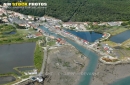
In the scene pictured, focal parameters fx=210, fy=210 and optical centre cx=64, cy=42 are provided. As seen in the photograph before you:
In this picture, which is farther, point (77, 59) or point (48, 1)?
point (48, 1)

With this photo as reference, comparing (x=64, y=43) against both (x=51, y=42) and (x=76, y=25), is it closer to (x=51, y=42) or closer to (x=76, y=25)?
(x=51, y=42)

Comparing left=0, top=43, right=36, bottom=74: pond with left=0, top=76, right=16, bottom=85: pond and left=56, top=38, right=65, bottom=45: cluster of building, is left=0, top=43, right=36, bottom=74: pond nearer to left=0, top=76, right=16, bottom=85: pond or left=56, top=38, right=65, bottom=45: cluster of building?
left=0, top=76, right=16, bottom=85: pond

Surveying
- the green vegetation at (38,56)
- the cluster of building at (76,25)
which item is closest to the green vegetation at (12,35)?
the green vegetation at (38,56)

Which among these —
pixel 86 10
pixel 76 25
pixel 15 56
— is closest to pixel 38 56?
pixel 15 56

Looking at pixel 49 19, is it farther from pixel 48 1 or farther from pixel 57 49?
pixel 57 49

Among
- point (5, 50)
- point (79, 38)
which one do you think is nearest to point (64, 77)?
point (5, 50)

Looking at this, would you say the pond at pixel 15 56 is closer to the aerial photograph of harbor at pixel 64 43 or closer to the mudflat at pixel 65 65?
the aerial photograph of harbor at pixel 64 43
